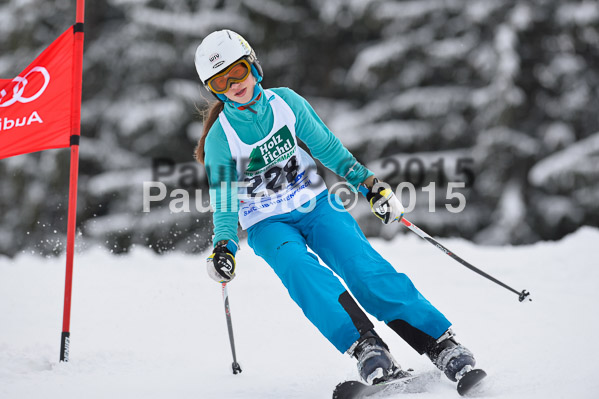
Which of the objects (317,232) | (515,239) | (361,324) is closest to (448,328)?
(361,324)

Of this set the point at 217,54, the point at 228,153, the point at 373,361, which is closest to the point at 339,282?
the point at 373,361

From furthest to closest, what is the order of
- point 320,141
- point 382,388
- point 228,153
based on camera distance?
point 320,141, point 228,153, point 382,388

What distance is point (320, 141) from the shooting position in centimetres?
378

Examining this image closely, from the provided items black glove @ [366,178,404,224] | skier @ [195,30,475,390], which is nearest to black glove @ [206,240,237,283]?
skier @ [195,30,475,390]

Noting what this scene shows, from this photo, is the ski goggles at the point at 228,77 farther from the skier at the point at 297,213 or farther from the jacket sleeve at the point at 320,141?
the jacket sleeve at the point at 320,141

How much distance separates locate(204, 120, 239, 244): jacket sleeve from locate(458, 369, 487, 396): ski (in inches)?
53.6

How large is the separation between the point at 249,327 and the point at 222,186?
1394 millimetres

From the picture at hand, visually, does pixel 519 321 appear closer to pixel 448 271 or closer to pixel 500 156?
pixel 448 271

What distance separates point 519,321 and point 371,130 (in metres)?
10.0

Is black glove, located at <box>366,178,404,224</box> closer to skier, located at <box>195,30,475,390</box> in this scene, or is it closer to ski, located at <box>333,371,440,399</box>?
skier, located at <box>195,30,475,390</box>

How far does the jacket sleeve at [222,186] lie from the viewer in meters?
3.47

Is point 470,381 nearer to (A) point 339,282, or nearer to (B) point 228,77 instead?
(A) point 339,282

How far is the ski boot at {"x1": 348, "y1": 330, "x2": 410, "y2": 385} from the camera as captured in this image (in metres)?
2.89

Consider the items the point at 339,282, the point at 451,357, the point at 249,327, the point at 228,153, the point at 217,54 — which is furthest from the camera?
the point at 249,327
